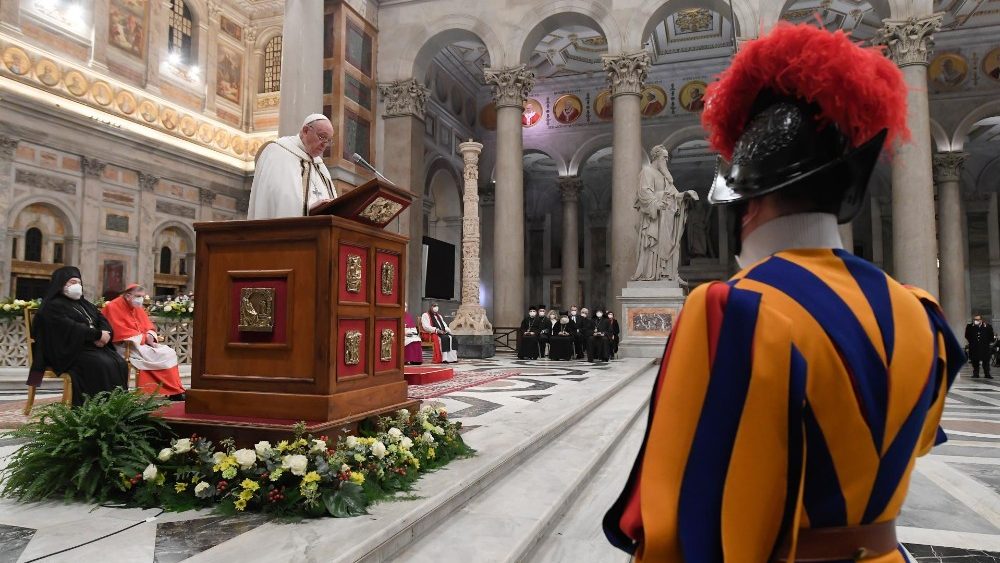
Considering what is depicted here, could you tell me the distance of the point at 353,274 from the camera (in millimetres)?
3184

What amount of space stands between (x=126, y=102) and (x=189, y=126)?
2.07 metres

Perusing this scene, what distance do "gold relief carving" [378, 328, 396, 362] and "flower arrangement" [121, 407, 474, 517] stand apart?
66 centimetres

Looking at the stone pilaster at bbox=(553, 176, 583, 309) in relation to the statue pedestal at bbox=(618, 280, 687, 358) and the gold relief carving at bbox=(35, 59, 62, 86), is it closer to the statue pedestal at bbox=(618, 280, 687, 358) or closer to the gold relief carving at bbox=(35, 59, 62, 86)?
the statue pedestal at bbox=(618, 280, 687, 358)

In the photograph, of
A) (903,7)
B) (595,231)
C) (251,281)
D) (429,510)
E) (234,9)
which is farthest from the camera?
(595,231)

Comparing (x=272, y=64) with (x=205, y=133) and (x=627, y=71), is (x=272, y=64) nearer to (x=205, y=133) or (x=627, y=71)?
(x=205, y=133)

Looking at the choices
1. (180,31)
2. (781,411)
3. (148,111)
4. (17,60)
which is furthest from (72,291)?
(180,31)

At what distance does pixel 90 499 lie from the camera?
2715mm

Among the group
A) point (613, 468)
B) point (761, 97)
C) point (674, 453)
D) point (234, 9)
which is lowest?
point (613, 468)

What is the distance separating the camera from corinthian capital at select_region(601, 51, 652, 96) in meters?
15.5

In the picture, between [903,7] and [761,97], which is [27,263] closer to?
[761,97]

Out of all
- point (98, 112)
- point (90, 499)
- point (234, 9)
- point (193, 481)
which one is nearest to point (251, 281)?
point (193, 481)

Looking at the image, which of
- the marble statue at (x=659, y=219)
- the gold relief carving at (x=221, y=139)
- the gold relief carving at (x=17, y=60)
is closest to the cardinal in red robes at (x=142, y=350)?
the marble statue at (x=659, y=219)

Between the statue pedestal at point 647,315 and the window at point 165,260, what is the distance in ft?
43.4

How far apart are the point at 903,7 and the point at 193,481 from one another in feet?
56.6
